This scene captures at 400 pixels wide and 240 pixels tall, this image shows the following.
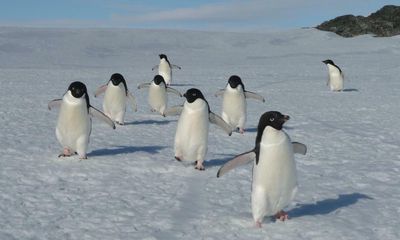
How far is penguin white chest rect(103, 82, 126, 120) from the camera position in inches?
297

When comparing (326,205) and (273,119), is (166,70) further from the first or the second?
(273,119)

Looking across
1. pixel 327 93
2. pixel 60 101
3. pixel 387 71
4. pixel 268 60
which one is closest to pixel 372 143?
pixel 60 101

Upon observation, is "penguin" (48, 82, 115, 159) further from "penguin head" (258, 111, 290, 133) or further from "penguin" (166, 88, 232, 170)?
"penguin head" (258, 111, 290, 133)

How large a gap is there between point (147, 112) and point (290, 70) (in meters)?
11.2

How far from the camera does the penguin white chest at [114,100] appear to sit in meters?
7.55

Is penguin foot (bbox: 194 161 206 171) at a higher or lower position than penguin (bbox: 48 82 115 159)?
lower

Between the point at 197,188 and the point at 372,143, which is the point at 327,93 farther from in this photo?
the point at 197,188

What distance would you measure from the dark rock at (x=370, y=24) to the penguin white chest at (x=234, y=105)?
33.2 meters

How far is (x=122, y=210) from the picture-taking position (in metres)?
3.72

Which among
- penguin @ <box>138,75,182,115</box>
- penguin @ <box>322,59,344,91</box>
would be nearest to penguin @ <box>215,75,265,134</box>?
penguin @ <box>138,75,182,115</box>

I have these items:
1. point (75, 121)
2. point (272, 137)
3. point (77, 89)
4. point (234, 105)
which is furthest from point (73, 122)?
point (234, 105)

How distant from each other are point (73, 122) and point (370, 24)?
126ft

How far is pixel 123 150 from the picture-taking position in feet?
19.3

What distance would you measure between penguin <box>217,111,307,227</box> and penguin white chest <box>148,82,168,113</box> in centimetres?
Result: 529
